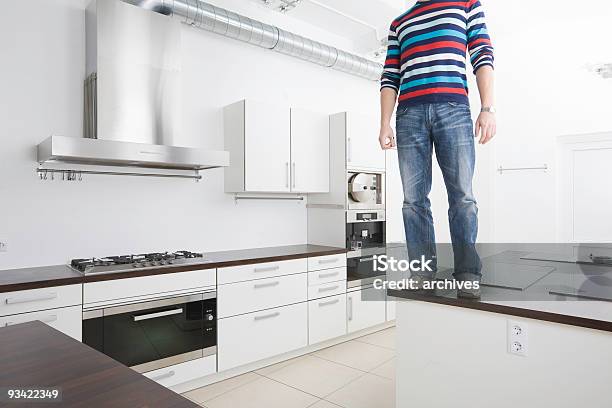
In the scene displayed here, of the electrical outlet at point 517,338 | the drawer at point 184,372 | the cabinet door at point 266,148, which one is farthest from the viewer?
the cabinet door at point 266,148

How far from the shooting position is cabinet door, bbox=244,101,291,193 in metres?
3.37

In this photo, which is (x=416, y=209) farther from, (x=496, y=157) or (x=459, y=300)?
(x=496, y=157)

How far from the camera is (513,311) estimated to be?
1.31 metres

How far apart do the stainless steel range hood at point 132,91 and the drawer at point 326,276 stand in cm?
121

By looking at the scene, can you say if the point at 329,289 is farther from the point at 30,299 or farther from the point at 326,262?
the point at 30,299

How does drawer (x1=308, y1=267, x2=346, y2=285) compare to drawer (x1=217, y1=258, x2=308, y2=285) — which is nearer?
drawer (x1=217, y1=258, x2=308, y2=285)

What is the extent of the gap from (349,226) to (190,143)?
1603 mm

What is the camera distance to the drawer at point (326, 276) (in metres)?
3.46

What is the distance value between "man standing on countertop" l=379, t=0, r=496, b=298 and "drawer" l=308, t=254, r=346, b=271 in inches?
78.9

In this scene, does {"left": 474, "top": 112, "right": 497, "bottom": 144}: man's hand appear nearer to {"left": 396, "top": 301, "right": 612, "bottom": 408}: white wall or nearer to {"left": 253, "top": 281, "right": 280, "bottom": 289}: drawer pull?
{"left": 396, "top": 301, "right": 612, "bottom": 408}: white wall

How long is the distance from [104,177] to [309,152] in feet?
5.68

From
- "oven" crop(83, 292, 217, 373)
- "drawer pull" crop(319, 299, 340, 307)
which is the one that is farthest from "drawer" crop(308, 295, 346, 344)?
"oven" crop(83, 292, 217, 373)

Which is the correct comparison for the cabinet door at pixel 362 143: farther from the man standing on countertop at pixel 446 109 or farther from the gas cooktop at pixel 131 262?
the man standing on countertop at pixel 446 109

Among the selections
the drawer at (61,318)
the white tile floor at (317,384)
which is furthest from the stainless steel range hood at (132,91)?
the white tile floor at (317,384)
